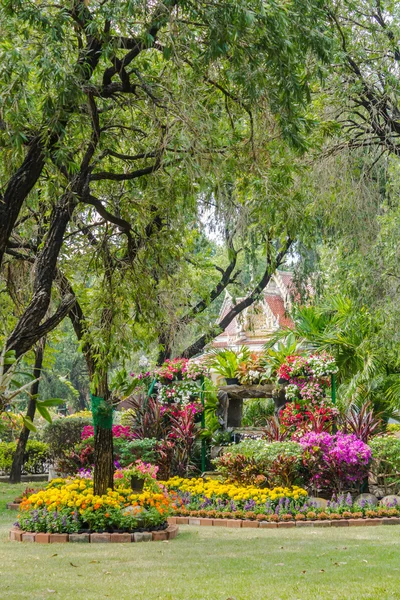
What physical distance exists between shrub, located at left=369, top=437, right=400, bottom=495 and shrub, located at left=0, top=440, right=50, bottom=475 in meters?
11.6

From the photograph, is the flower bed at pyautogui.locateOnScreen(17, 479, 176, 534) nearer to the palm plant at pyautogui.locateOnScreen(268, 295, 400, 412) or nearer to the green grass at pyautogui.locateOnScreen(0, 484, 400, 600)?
the green grass at pyautogui.locateOnScreen(0, 484, 400, 600)

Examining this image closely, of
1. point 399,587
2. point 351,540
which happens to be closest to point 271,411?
point 351,540

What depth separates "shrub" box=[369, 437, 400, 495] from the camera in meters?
14.0

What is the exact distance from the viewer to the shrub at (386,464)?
1400 centimetres

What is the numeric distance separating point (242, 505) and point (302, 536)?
2049 millimetres

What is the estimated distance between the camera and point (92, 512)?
35.0 ft

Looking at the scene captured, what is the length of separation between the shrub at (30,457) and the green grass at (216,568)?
1204 centimetres

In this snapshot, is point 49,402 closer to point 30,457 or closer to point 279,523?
point 279,523

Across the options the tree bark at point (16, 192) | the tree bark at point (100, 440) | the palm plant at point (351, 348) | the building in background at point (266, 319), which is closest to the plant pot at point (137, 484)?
the tree bark at point (100, 440)

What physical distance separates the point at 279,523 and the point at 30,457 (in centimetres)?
1286

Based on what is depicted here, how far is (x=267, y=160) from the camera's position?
9500 mm

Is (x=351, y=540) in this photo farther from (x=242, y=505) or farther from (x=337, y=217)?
(x=337, y=217)

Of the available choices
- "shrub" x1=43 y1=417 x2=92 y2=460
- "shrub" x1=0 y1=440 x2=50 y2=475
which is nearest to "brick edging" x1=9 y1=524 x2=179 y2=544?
"shrub" x1=43 y1=417 x2=92 y2=460

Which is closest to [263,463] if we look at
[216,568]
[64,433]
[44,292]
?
[216,568]
